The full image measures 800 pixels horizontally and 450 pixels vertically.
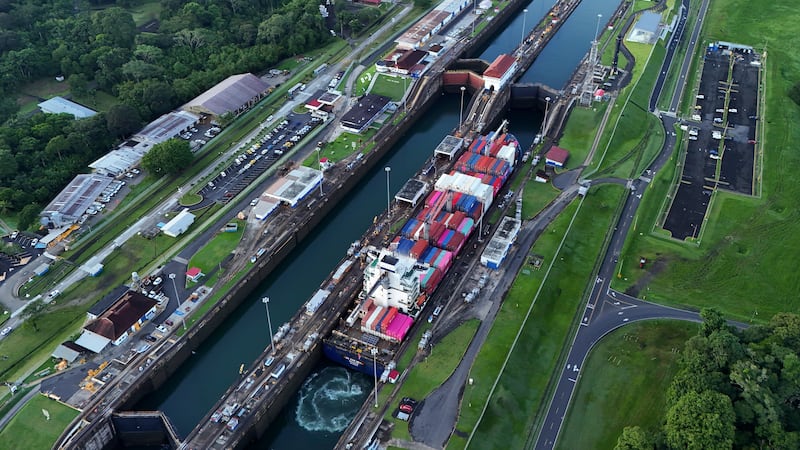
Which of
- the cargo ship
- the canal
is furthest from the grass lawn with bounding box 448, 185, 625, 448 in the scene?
the canal

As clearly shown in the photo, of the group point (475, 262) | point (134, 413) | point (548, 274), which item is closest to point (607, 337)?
point (548, 274)

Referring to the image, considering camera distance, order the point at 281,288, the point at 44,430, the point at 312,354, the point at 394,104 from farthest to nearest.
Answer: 1. the point at 394,104
2. the point at 281,288
3. the point at 312,354
4. the point at 44,430

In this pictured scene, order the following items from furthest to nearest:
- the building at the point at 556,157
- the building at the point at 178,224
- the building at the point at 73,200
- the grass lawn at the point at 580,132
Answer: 1. the grass lawn at the point at 580,132
2. the building at the point at 556,157
3. the building at the point at 73,200
4. the building at the point at 178,224

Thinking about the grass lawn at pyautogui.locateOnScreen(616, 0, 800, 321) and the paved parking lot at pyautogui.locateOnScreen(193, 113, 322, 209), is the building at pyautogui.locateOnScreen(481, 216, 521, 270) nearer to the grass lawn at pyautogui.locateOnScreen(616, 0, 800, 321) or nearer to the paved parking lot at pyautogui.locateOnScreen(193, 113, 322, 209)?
the grass lawn at pyautogui.locateOnScreen(616, 0, 800, 321)

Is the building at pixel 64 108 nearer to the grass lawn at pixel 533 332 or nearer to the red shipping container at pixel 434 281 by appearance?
the red shipping container at pixel 434 281

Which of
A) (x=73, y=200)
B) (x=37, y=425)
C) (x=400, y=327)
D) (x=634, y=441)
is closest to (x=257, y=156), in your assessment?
(x=73, y=200)

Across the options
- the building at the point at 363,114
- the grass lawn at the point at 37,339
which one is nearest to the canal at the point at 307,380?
the grass lawn at the point at 37,339

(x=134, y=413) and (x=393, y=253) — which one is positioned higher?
(x=393, y=253)

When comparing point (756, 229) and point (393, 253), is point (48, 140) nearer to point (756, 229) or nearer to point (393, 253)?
point (393, 253)
